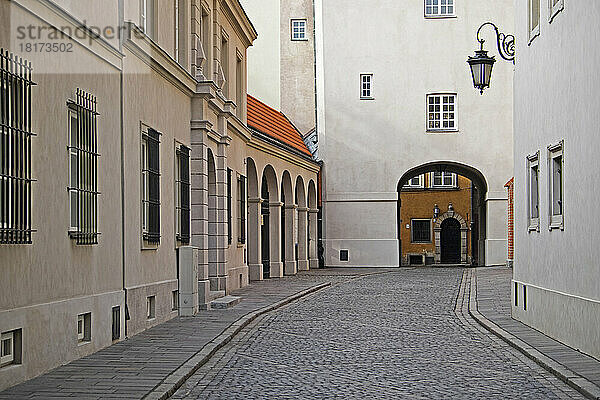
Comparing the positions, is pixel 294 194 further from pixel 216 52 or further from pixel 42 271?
pixel 42 271

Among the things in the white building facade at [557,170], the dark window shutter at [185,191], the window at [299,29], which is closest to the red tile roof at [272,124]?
the window at [299,29]

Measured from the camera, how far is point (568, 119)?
45.5 feet

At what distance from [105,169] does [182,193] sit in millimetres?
5669

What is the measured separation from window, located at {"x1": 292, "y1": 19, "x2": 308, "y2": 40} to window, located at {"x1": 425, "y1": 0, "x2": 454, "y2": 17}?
6931 millimetres

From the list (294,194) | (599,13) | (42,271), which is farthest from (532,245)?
(294,194)

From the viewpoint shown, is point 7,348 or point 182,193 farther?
point 182,193

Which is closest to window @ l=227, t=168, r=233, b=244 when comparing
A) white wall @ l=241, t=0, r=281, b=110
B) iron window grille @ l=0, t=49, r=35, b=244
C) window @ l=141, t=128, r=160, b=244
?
window @ l=141, t=128, r=160, b=244

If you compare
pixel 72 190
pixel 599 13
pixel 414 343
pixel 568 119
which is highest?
pixel 599 13

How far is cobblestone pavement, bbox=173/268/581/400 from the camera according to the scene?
34.1ft

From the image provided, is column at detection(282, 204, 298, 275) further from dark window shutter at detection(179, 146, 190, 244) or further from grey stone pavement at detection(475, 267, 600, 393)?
dark window shutter at detection(179, 146, 190, 244)

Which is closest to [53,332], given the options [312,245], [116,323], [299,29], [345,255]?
[116,323]

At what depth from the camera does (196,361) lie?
1227cm

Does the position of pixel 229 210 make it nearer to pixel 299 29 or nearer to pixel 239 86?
pixel 239 86

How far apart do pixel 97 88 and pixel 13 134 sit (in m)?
3.43
